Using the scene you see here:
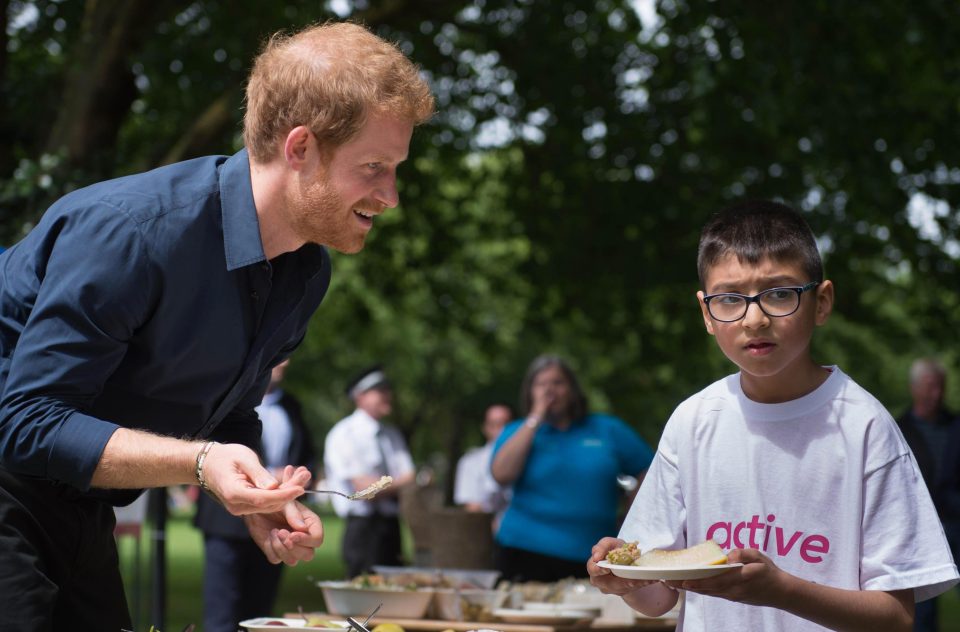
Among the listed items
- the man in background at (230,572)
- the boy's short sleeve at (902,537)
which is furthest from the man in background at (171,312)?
the man in background at (230,572)

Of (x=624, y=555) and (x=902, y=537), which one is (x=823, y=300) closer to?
(x=902, y=537)

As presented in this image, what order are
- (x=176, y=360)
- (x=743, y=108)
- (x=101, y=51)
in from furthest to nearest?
1. (x=743, y=108)
2. (x=101, y=51)
3. (x=176, y=360)

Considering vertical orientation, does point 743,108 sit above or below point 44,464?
above

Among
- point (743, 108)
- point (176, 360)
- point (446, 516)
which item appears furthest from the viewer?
point (743, 108)

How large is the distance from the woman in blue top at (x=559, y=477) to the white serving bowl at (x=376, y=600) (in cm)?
249

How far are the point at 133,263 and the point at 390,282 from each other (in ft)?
37.6

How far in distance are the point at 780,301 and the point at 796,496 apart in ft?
1.27

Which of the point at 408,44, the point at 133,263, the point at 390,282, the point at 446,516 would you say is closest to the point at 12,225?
the point at 446,516

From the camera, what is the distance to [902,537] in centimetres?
234

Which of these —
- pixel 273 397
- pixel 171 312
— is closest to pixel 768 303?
pixel 171 312

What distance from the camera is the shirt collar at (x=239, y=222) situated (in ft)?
7.42

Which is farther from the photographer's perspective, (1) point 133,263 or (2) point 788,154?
(2) point 788,154

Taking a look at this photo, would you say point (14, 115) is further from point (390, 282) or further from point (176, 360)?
point (176, 360)

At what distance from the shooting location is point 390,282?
44.4 feet
